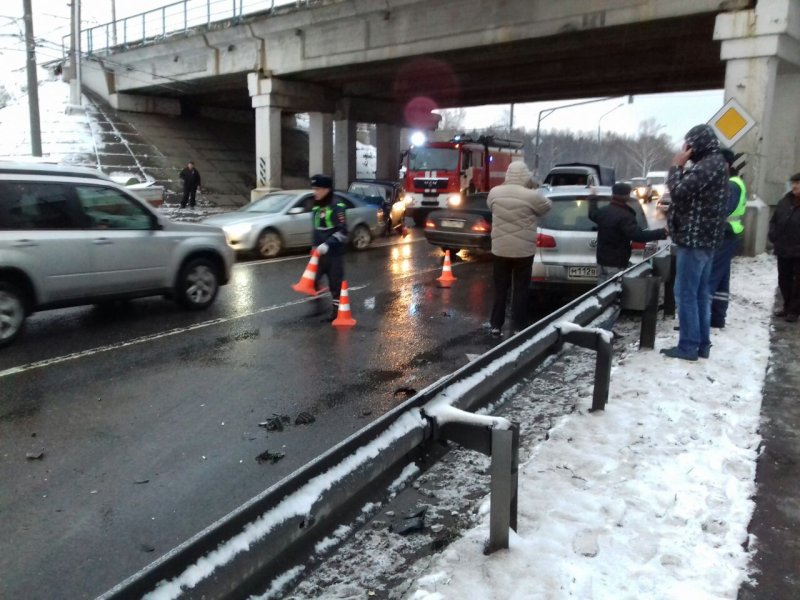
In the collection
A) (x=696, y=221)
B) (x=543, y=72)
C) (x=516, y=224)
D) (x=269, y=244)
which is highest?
(x=543, y=72)

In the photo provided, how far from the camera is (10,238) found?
6.70 m

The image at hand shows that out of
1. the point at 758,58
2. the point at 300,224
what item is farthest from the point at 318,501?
the point at 758,58

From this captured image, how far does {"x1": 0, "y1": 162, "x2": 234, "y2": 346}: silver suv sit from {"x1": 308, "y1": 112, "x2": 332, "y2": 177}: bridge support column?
21.9m

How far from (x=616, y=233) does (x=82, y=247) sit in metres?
6.18

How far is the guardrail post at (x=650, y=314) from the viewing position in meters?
6.06

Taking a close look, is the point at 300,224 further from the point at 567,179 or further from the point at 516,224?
the point at 567,179

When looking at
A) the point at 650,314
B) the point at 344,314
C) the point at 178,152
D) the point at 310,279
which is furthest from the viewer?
the point at 178,152

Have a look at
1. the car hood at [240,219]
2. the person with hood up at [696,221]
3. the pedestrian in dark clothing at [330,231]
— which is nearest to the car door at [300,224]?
the car hood at [240,219]

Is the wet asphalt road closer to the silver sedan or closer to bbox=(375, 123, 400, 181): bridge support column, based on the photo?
the silver sedan

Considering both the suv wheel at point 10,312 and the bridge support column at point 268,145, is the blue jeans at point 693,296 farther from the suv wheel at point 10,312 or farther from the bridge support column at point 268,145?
the bridge support column at point 268,145

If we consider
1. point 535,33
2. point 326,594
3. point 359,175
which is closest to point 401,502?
point 326,594

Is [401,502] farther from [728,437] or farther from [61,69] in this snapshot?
[61,69]

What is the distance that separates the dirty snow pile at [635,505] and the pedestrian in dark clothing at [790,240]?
3152 millimetres

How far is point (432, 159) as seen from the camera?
25.0m
